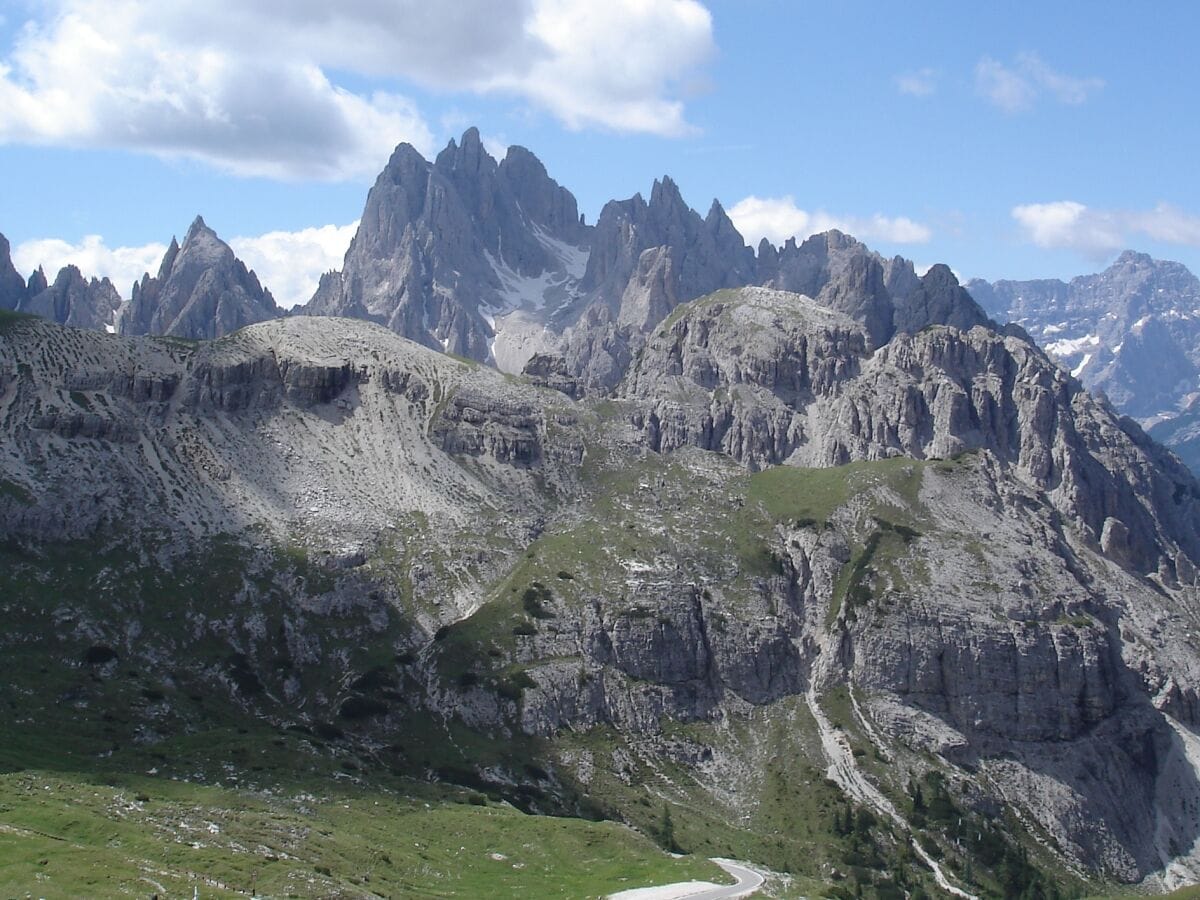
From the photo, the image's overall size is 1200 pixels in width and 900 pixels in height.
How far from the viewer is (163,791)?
167 metres

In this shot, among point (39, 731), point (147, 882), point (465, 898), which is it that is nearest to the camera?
point (147, 882)

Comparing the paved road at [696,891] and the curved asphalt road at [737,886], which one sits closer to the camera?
the paved road at [696,891]

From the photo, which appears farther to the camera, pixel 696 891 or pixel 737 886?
pixel 737 886

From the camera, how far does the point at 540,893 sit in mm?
144625

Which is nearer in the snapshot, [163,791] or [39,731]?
[163,791]

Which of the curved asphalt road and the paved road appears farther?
the curved asphalt road

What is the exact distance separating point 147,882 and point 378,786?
93644mm

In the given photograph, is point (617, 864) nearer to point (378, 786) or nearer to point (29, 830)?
point (378, 786)

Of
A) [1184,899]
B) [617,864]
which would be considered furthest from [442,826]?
[1184,899]

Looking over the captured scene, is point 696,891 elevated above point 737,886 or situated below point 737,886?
above

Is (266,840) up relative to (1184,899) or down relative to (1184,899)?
up

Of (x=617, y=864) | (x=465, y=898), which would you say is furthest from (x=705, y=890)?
(x=465, y=898)

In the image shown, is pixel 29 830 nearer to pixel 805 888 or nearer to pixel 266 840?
pixel 266 840

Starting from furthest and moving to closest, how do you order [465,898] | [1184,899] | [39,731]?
[39,731] → [1184,899] → [465,898]
